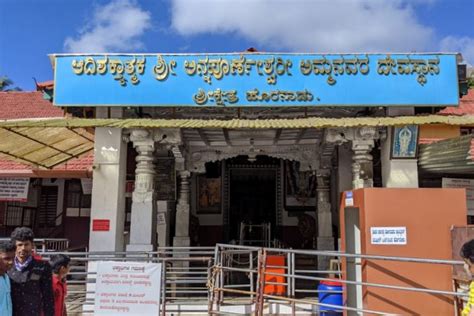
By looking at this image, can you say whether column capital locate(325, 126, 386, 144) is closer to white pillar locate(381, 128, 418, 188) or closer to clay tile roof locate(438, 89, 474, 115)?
white pillar locate(381, 128, 418, 188)

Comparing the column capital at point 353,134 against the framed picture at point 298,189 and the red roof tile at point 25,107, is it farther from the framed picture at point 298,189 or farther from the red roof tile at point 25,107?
the red roof tile at point 25,107

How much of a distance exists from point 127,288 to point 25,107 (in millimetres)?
11240

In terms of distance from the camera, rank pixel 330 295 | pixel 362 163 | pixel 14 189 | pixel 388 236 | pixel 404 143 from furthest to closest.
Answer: pixel 14 189, pixel 362 163, pixel 404 143, pixel 330 295, pixel 388 236

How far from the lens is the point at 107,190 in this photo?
917cm

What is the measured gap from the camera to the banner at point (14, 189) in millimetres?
12680

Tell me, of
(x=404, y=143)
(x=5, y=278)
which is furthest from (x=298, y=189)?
(x=5, y=278)

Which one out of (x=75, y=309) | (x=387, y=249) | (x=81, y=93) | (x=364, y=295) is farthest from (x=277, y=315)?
(x=81, y=93)

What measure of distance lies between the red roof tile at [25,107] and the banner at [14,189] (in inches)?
114

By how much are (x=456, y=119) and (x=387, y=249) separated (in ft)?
10.3

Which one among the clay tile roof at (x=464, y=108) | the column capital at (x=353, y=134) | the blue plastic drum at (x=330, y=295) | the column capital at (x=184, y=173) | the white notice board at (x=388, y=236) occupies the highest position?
the clay tile roof at (x=464, y=108)

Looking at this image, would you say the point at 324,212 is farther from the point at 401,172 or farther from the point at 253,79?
the point at 253,79

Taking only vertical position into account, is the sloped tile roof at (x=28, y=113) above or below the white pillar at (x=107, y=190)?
above

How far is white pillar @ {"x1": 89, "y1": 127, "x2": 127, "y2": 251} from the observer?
9016 mm

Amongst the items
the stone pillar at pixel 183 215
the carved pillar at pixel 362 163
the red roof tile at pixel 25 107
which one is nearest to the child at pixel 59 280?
the carved pillar at pixel 362 163
